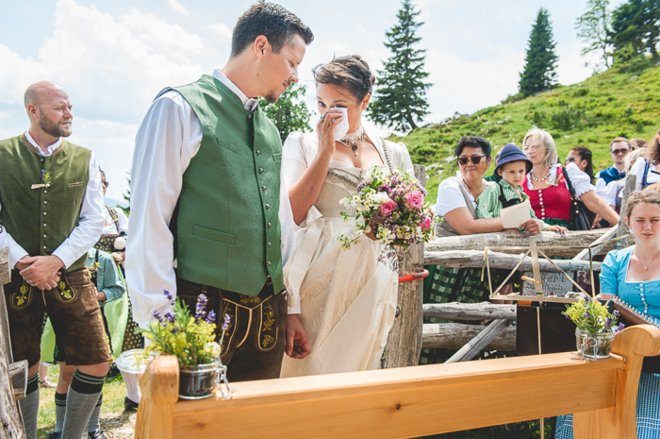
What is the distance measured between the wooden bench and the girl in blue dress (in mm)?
1544

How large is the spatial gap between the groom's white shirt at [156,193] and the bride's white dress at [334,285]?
0.72 metres

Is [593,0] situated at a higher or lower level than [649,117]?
higher

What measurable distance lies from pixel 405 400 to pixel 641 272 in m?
2.77

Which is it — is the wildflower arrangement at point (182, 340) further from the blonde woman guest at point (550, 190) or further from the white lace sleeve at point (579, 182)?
the white lace sleeve at point (579, 182)

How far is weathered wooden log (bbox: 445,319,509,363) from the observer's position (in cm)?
440

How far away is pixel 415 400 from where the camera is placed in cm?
167

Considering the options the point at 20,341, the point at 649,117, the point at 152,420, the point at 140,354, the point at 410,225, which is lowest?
the point at 20,341

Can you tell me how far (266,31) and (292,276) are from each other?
1.10m

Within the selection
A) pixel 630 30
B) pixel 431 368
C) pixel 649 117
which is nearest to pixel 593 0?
pixel 630 30

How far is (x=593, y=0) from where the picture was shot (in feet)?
197

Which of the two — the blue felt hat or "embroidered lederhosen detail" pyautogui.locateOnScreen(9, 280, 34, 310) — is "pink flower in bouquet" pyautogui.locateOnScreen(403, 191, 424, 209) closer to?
the blue felt hat

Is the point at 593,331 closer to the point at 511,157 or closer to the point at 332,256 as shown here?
the point at 332,256

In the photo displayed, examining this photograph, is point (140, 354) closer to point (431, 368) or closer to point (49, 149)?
point (431, 368)

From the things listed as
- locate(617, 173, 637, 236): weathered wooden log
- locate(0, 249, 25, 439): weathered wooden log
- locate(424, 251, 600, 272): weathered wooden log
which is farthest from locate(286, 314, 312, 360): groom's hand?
locate(617, 173, 637, 236): weathered wooden log
